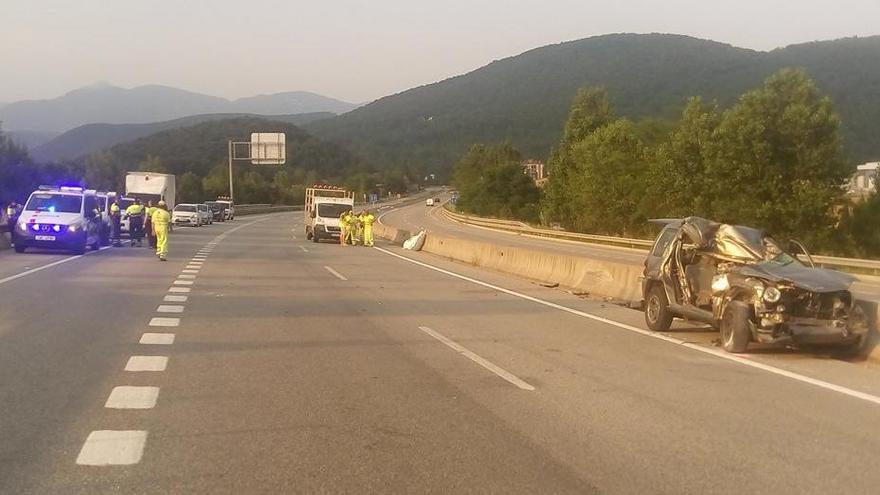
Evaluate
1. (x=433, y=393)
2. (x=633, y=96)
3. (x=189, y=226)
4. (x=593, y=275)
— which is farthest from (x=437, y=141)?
(x=433, y=393)

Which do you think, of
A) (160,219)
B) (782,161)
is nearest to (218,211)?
(782,161)

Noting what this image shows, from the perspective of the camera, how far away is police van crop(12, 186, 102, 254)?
1087 inches

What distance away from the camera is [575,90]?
347ft

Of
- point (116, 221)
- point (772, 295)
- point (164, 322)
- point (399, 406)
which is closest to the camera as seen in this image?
point (399, 406)

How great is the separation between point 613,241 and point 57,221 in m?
27.2

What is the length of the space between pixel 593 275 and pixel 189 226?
43834 millimetres

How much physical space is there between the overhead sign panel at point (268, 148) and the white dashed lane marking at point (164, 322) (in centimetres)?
6254

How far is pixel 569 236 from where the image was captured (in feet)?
176

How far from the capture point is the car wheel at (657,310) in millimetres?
13672

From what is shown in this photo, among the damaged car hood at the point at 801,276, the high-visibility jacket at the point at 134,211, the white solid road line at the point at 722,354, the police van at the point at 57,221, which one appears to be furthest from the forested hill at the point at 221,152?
the damaged car hood at the point at 801,276

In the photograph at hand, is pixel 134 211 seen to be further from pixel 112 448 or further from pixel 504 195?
pixel 504 195

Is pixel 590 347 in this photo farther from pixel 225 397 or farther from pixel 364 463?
pixel 364 463

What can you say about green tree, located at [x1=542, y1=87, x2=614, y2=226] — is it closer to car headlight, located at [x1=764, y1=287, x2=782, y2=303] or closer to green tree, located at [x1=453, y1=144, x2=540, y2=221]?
green tree, located at [x1=453, y1=144, x2=540, y2=221]

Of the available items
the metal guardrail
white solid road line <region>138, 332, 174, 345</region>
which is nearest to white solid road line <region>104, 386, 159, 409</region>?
white solid road line <region>138, 332, 174, 345</region>
